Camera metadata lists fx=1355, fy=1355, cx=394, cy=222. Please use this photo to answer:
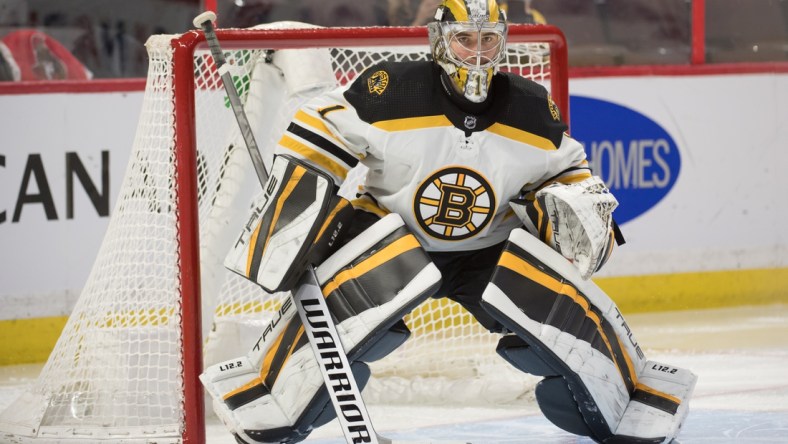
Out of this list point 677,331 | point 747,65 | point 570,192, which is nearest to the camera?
point 570,192

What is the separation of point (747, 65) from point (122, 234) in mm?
2671

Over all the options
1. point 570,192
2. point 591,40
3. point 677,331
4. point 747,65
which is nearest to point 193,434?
point 570,192

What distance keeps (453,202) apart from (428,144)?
4.8 inches

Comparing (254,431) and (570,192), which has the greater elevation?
(570,192)

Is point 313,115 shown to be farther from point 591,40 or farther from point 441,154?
point 591,40

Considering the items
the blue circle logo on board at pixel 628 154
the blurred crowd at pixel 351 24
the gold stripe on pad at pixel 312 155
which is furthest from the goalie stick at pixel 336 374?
the blue circle logo on board at pixel 628 154

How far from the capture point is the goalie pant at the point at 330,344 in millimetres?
2529

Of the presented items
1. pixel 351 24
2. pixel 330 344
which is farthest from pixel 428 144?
pixel 351 24

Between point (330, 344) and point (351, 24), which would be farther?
point (351, 24)

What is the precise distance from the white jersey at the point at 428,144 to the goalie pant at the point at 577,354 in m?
0.12

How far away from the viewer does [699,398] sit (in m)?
3.64

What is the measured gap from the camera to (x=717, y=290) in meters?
4.94

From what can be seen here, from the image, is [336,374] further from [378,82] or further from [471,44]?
[471,44]

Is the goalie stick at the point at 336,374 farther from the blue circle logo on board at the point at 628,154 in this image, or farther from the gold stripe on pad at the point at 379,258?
the blue circle logo on board at the point at 628,154
